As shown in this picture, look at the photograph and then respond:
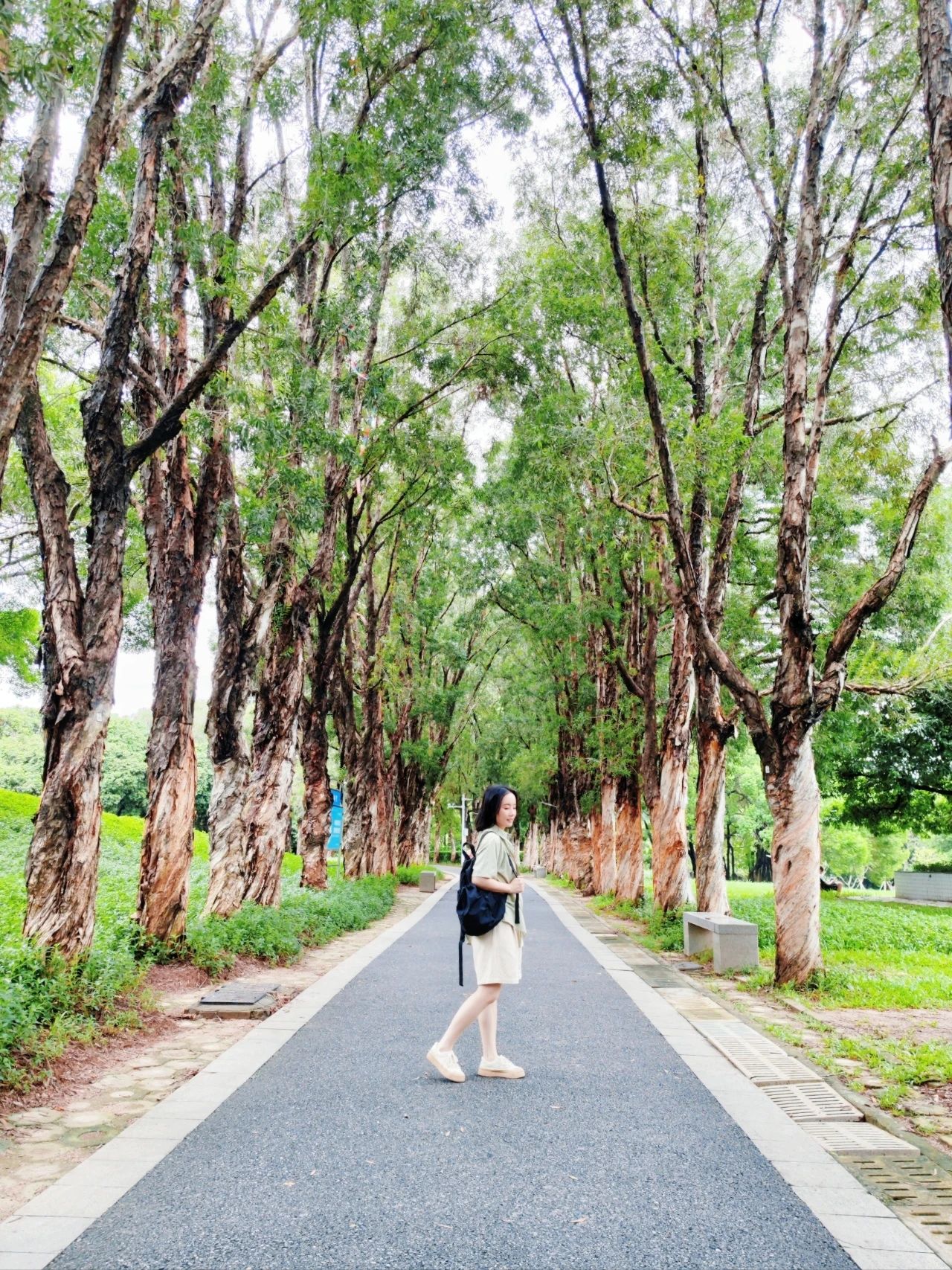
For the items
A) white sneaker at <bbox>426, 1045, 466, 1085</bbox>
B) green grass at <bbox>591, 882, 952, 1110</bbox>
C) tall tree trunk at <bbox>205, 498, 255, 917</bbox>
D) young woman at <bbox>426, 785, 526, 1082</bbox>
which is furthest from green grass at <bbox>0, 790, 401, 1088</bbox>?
green grass at <bbox>591, 882, 952, 1110</bbox>

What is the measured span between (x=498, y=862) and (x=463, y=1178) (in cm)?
172

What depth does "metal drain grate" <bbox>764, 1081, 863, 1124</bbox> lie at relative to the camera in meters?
4.63

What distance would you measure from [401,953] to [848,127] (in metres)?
10.8

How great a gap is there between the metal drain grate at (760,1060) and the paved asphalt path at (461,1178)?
43 centimetres

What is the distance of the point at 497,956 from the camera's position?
4938 mm

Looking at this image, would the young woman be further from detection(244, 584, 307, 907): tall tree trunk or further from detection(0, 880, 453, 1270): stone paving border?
detection(244, 584, 307, 907): tall tree trunk

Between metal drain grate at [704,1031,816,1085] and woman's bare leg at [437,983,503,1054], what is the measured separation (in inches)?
69.5

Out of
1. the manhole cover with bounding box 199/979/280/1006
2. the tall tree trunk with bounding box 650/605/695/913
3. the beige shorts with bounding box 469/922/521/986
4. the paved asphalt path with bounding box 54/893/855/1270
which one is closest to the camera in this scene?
the paved asphalt path with bounding box 54/893/855/1270

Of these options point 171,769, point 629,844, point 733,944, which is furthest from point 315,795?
point 629,844

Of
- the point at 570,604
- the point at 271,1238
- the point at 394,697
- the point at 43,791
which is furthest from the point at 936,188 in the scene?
the point at 394,697

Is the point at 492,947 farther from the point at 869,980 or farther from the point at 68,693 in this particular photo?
the point at 869,980

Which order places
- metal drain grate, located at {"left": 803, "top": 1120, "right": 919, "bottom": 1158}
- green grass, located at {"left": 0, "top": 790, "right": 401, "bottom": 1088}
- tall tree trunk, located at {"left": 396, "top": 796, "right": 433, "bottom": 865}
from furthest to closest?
tall tree trunk, located at {"left": 396, "top": 796, "right": 433, "bottom": 865}, green grass, located at {"left": 0, "top": 790, "right": 401, "bottom": 1088}, metal drain grate, located at {"left": 803, "top": 1120, "right": 919, "bottom": 1158}

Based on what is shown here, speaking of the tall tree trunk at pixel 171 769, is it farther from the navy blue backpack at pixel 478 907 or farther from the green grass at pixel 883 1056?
the green grass at pixel 883 1056

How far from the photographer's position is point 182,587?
8820 mm
